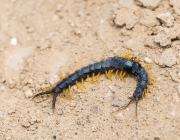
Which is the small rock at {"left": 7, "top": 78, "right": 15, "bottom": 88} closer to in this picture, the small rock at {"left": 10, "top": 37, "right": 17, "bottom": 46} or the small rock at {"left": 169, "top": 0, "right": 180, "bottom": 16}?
the small rock at {"left": 10, "top": 37, "right": 17, "bottom": 46}

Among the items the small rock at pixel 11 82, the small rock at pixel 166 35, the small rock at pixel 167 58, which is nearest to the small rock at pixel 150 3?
the small rock at pixel 166 35

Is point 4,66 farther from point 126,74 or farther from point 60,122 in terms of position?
point 126,74

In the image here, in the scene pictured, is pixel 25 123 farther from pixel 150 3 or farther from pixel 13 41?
pixel 150 3

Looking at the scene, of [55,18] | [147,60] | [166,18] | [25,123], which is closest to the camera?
[25,123]

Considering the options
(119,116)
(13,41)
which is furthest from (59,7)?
(119,116)

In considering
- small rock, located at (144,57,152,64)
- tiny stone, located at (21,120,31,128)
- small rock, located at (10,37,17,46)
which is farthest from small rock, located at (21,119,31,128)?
small rock, located at (144,57,152,64)
